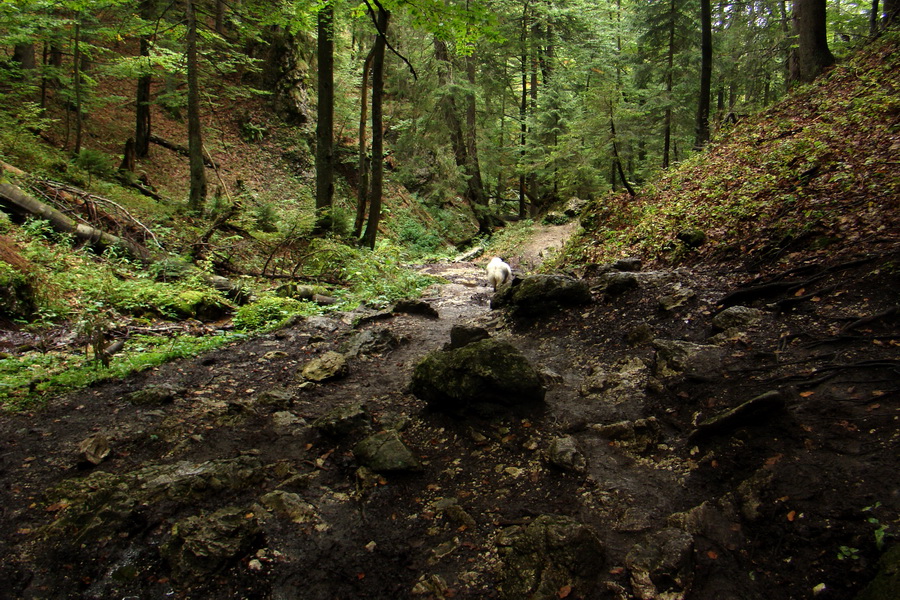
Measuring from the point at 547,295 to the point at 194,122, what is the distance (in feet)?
37.0

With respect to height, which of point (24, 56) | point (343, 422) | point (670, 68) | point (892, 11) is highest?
point (670, 68)

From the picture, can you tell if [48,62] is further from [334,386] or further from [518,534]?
[518,534]

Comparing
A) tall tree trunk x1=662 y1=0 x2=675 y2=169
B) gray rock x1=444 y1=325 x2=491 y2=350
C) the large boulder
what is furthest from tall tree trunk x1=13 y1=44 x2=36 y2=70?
tall tree trunk x1=662 y1=0 x2=675 y2=169

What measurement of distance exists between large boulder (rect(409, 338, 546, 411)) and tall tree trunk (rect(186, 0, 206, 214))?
35.7 ft

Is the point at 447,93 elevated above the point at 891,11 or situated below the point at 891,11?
above

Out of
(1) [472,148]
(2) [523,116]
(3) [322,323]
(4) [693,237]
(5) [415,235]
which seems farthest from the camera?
(2) [523,116]

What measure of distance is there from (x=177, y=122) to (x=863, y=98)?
2131cm

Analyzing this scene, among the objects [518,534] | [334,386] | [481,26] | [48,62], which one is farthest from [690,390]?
[48,62]

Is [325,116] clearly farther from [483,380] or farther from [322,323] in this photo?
[483,380]

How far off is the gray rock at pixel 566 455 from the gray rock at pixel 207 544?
2.10 metres

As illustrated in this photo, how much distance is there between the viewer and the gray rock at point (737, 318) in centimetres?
430

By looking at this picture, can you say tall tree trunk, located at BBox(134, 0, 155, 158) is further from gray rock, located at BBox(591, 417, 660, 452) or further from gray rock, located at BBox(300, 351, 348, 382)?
gray rock, located at BBox(591, 417, 660, 452)

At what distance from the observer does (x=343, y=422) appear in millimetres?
3875

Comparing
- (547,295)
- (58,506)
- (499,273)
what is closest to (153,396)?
(58,506)
